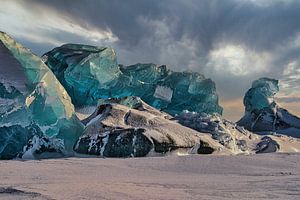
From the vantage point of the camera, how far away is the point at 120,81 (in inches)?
485

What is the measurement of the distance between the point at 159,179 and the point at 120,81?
818 centimetres

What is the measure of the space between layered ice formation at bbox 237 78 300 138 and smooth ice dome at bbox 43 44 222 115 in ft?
6.87

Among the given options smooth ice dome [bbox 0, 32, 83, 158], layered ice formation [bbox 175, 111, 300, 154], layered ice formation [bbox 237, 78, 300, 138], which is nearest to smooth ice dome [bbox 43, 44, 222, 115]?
layered ice formation [bbox 237, 78, 300, 138]

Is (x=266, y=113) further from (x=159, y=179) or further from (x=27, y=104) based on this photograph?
(x=159, y=179)

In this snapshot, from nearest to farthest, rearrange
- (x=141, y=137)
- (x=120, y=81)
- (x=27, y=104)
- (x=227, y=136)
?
(x=141, y=137), (x=27, y=104), (x=227, y=136), (x=120, y=81)

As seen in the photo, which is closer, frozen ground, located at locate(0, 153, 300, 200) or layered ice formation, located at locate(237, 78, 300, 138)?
frozen ground, located at locate(0, 153, 300, 200)

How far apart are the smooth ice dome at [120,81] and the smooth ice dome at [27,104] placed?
3442 millimetres

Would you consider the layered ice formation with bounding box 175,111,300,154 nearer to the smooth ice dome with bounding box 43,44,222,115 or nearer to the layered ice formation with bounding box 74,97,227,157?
the layered ice formation with bounding box 74,97,227,157

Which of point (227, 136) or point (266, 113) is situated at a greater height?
point (266, 113)

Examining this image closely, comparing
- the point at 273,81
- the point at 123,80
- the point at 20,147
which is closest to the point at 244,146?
the point at 123,80

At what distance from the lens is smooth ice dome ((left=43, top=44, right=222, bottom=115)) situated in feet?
37.7

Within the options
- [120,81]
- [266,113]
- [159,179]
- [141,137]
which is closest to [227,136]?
[141,137]

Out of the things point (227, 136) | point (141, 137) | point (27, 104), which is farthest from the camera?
point (227, 136)

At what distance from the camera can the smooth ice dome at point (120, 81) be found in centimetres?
1149
